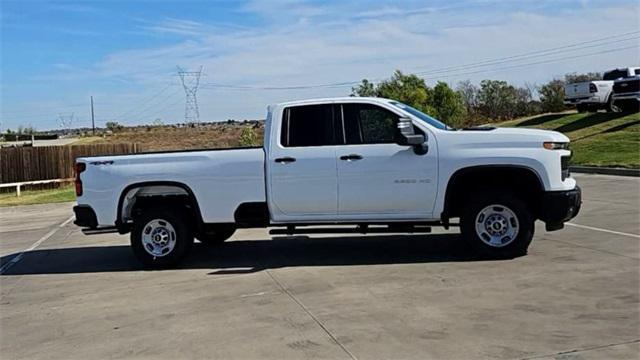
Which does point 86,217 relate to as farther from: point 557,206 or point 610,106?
point 610,106

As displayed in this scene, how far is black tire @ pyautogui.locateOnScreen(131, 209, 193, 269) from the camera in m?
9.12

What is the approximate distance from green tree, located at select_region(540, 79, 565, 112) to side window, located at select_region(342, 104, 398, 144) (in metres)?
39.6

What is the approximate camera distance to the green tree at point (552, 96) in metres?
45.7

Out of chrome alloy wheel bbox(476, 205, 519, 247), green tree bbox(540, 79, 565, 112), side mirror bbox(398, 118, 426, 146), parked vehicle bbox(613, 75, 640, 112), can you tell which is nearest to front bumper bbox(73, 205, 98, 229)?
side mirror bbox(398, 118, 426, 146)

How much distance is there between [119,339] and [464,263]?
438 cm

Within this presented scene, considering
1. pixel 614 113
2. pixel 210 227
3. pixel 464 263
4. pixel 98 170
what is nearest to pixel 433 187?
pixel 464 263

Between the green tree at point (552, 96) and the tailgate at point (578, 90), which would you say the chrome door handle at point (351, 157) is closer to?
the tailgate at point (578, 90)

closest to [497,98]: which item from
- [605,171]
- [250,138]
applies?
[250,138]

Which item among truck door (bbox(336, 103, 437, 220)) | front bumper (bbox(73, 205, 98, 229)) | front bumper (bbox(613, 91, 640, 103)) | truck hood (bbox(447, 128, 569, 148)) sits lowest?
front bumper (bbox(73, 205, 98, 229))

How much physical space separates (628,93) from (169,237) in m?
26.4

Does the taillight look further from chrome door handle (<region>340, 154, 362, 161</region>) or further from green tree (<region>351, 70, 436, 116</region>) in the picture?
green tree (<region>351, 70, 436, 116</region>)

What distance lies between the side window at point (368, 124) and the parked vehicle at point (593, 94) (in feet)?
85.9

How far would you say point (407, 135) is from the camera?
27.8 feet

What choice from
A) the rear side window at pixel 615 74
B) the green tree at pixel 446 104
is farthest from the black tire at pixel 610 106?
the green tree at pixel 446 104
